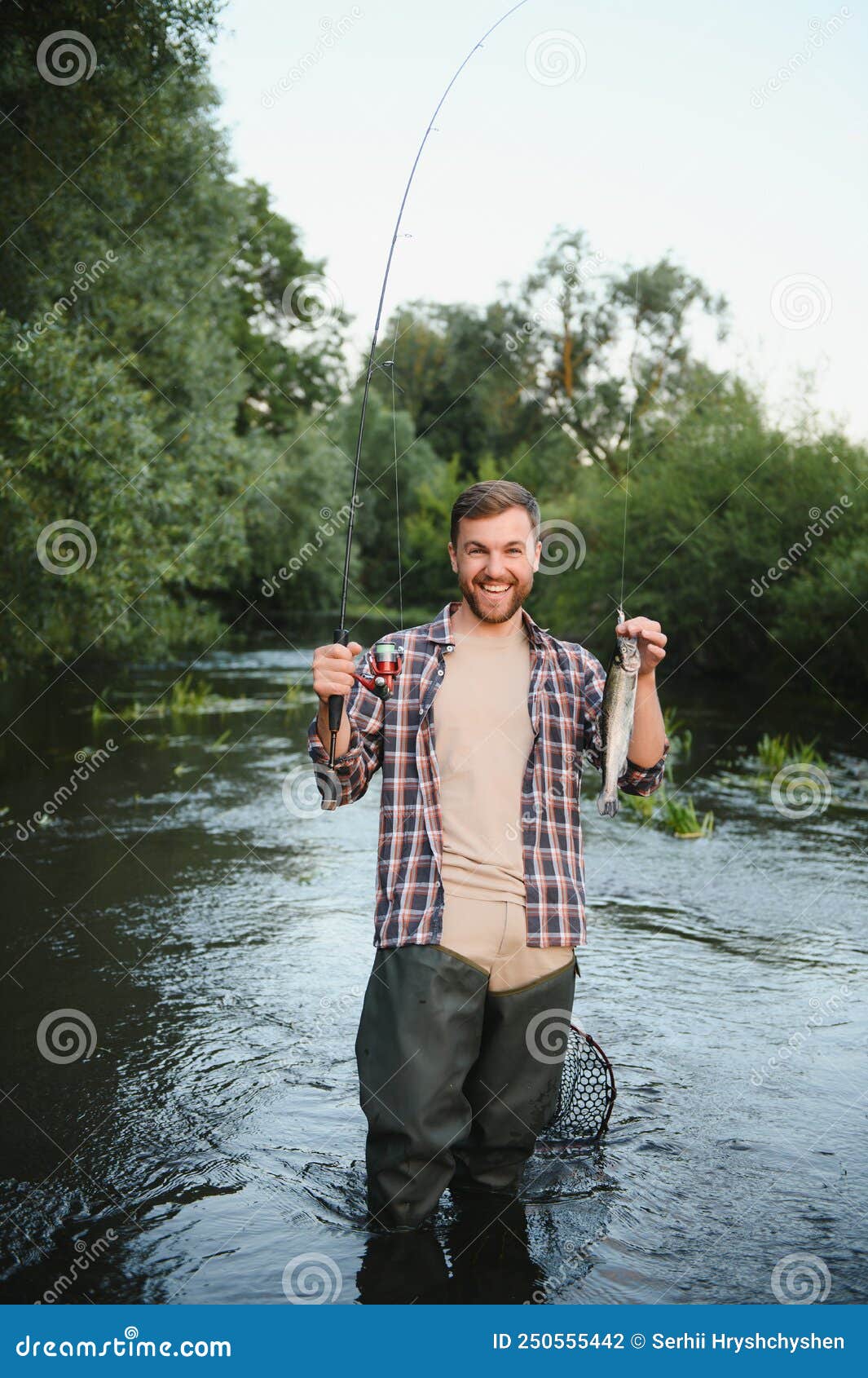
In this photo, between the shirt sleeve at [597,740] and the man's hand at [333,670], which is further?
the shirt sleeve at [597,740]

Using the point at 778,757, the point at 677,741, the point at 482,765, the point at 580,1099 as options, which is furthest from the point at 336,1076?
the point at 677,741

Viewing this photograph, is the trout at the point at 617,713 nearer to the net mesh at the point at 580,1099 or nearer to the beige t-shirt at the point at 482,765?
the beige t-shirt at the point at 482,765

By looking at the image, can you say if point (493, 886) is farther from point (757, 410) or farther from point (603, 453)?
point (603, 453)

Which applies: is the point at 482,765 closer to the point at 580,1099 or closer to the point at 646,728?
the point at 646,728

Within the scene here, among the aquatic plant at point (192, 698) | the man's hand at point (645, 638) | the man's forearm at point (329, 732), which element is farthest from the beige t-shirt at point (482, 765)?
the aquatic plant at point (192, 698)

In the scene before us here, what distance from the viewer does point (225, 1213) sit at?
4.04 meters

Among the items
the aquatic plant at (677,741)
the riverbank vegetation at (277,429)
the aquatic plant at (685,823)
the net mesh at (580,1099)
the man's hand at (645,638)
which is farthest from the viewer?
the aquatic plant at (677,741)

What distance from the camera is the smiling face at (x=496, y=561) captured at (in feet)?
12.0

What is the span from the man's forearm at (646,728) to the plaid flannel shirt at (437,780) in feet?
0.12

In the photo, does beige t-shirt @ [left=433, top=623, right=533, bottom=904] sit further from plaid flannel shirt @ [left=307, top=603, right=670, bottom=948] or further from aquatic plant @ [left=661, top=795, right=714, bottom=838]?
aquatic plant @ [left=661, top=795, right=714, bottom=838]

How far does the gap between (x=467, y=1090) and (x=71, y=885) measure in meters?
5.11

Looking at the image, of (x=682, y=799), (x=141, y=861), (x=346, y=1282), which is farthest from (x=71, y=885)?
(x=682, y=799)

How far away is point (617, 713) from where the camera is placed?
3461mm

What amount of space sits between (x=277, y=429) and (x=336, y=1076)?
41.3m
